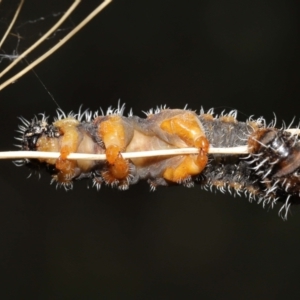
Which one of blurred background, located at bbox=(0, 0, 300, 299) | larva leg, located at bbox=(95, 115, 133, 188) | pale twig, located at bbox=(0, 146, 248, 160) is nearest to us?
pale twig, located at bbox=(0, 146, 248, 160)

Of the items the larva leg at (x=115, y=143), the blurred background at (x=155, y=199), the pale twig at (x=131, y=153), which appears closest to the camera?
the pale twig at (x=131, y=153)

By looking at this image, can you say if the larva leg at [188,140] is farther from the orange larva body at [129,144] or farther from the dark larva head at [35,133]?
the dark larva head at [35,133]

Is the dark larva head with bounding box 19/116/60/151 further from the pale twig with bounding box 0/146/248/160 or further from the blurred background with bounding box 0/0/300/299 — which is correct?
the blurred background with bounding box 0/0/300/299

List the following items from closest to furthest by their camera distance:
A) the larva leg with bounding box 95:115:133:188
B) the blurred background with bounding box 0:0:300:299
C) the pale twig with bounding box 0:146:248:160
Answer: the pale twig with bounding box 0:146:248:160 → the larva leg with bounding box 95:115:133:188 → the blurred background with bounding box 0:0:300:299

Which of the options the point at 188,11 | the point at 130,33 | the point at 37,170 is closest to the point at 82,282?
the point at 130,33

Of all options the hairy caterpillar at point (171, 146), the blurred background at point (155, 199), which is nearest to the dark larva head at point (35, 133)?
the hairy caterpillar at point (171, 146)

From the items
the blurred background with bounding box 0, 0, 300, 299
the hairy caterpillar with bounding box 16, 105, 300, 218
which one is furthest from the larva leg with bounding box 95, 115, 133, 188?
the blurred background with bounding box 0, 0, 300, 299

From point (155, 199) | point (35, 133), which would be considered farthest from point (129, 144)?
point (155, 199)

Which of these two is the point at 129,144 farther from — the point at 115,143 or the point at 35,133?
the point at 35,133

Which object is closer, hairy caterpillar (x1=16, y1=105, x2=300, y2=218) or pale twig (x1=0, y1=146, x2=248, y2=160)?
pale twig (x1=0, y1=146, x2=248, y2=160)
